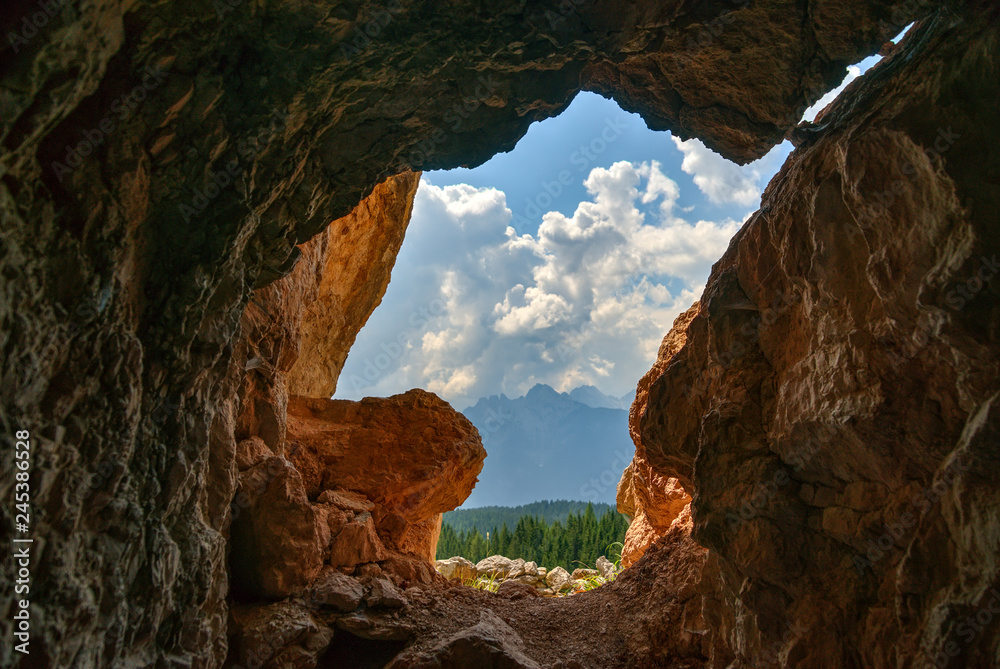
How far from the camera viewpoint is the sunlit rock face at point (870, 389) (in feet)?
12.6

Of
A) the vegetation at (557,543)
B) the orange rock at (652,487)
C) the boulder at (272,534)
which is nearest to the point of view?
the boulder at (272,534)

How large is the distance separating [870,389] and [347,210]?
21.9 ft

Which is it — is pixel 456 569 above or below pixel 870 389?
below

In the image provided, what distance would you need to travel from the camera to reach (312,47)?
477 centimetres

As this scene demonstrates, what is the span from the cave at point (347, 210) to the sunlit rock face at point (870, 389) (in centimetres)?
3

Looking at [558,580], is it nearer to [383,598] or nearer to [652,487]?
[652,487]

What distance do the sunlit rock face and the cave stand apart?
0.03 m

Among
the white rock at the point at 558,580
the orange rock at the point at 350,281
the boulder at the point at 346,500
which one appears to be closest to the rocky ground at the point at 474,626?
the boulder at the point at 346,500

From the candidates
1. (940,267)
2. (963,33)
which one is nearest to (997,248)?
(940,267)

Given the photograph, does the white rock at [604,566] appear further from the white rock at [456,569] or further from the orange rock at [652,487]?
the orange rock at [652,487]

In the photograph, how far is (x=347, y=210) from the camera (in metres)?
6.88

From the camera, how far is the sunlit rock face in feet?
12.6

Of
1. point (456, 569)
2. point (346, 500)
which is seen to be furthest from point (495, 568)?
point (346, 500)

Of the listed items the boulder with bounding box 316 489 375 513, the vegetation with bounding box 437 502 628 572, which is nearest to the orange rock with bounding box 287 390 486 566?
the boulder with bounding box 316 489 375 513
